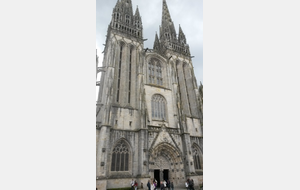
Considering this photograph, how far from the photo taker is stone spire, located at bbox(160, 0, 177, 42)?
3310 cm

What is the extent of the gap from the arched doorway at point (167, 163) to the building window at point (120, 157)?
117 inches

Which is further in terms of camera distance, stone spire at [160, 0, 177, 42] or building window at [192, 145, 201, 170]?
stone spire at [160, 0, 177, 42]

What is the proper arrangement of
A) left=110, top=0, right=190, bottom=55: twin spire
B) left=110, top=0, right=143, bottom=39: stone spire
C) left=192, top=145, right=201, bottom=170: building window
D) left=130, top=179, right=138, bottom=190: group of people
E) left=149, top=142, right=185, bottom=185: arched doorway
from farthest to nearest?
left=110, top=0, right=190, bottom=55: twin spire → left=110, top=0, right=143, bottom=39: stone spire → left=192, top=145, right=201, bottom=170: building window → left=149, top=142, right=185, bottom=185: arched doorway → left=130, top=179, right=138, bottom=190: group of people

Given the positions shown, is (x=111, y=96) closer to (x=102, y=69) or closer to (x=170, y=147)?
(x=102, y=69)

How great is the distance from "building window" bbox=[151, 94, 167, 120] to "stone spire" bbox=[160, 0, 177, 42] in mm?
14306

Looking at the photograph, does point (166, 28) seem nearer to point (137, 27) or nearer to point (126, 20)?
point (137, 27)

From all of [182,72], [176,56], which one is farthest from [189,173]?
[176,56]

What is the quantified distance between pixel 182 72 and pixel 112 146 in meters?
18.1

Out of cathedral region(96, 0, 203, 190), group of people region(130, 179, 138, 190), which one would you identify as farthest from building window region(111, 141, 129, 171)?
group of people region(130, 179, 138, 190)

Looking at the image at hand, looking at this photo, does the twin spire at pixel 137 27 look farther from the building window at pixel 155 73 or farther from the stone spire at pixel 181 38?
the building window at pixel 155 73

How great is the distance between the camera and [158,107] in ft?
76.7

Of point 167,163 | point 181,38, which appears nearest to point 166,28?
point 181,38

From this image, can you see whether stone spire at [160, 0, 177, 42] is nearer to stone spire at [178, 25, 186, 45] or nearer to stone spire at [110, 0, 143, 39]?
stone spire at [178, 25, 186, 45]

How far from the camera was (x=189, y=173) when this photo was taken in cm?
1900
